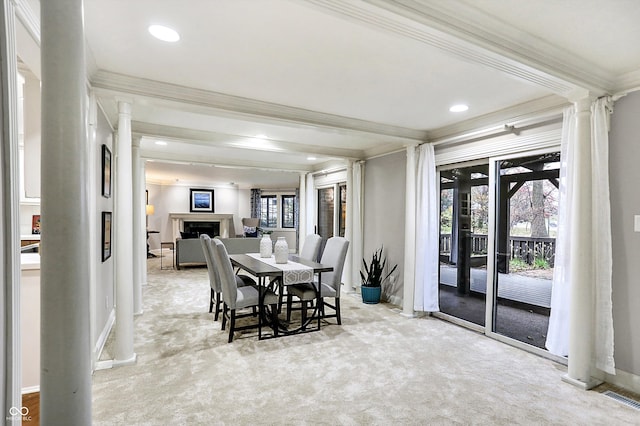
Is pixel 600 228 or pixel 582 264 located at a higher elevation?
Answer: pixel 600 228

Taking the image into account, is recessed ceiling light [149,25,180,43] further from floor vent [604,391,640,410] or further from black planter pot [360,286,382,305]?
black planter pot [360,286,382,305]

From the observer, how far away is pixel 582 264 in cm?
261

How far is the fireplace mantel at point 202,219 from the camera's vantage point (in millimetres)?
11086

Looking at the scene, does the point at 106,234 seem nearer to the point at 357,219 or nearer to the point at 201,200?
the point at 357,219

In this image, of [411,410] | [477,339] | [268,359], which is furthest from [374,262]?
[411,410]

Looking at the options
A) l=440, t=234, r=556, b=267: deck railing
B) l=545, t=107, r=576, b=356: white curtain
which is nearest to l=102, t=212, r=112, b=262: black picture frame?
l=440, t=234, r=556, b=267: deck railing

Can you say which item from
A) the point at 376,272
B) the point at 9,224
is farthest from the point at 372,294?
the point at 9,224

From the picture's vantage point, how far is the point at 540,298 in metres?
3.48

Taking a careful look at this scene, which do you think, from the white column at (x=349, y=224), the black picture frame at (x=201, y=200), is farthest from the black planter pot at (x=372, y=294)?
the black picture frame at (x=201, y=200)

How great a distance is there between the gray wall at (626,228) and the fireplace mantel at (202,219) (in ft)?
33.9

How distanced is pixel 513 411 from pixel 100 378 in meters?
2.97

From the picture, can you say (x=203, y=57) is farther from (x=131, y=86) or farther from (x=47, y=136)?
(x=47, y=136)

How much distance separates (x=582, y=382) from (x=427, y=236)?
6.67ft

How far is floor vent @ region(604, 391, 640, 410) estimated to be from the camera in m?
2.34
